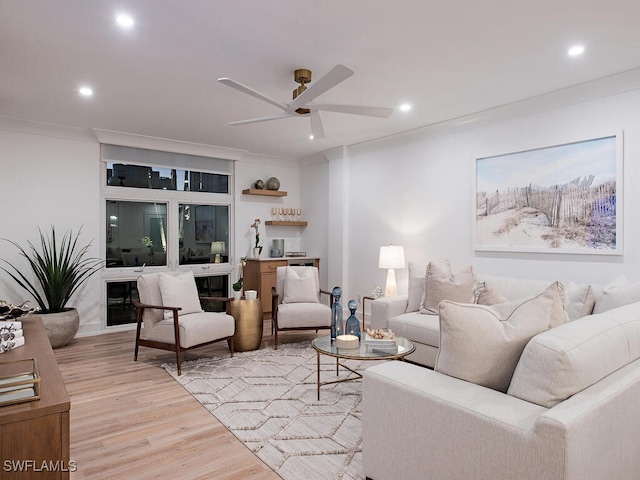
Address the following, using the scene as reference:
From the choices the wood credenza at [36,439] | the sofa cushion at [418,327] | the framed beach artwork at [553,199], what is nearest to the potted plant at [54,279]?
the wood credenza at [36,439]

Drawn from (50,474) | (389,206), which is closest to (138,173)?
(389,206)

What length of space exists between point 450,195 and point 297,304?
85.5 inches

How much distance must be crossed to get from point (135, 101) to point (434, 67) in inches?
111

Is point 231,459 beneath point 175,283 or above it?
beneath

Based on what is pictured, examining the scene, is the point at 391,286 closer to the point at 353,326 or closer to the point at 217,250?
the point at 353,326

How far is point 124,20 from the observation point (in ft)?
8.29

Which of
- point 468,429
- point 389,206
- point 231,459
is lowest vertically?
point 231,459

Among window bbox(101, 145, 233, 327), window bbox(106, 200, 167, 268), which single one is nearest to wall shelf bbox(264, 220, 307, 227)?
window bbox(101, 145, 233, 327)

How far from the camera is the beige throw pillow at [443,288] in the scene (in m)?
3.84

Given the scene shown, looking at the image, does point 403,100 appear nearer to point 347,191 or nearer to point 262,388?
point 347,191

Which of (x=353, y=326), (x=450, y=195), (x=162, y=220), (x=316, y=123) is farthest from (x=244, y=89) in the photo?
(x=162, y=220)

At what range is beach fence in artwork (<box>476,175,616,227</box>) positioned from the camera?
3498mm

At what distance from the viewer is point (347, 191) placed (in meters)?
6.09

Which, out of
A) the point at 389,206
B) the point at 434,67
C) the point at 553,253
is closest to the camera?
the point at 434,67
